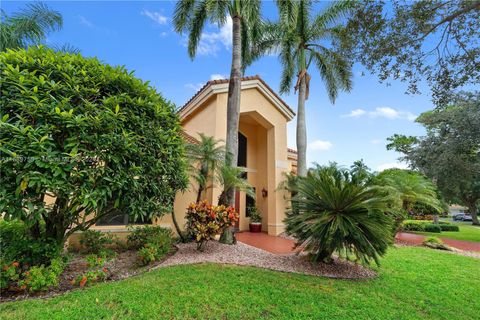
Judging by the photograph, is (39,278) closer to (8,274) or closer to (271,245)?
(8,274)

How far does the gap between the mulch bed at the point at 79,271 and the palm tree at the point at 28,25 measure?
1104cm

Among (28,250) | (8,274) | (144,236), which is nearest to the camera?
(8,274)

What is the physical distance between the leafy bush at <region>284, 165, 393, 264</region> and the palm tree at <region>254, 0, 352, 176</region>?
847 centimetres

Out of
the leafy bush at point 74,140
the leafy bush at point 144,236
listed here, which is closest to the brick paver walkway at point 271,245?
the leafy bush at point 144,236

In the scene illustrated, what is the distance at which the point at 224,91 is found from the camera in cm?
1317

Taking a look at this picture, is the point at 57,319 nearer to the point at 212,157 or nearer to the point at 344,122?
the point at 212,157

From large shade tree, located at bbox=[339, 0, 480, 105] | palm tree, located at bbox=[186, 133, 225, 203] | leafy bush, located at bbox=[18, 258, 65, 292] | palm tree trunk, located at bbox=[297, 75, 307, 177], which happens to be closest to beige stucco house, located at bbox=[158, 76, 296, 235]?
palm tree trunk, located at bbox=[297, 75, 307, 177]

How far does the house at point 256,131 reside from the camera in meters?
13.2

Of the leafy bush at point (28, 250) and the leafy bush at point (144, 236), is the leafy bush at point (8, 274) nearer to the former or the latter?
the leafy bush at point (28, 250)

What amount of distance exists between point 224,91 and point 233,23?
10.5 feet

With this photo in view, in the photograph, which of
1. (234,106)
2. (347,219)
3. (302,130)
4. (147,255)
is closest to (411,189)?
(302,130)

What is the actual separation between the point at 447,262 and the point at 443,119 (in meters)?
16.4

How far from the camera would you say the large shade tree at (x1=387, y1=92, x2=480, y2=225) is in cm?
1852

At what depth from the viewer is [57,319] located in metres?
4.10
